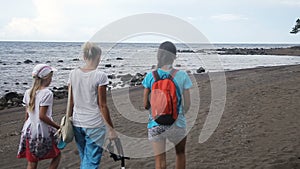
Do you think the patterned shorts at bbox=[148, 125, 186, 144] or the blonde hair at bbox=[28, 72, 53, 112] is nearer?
the patterned shorts at bbox=[148, 125, 186, 144]

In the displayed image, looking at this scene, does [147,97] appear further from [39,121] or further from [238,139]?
[238,139]

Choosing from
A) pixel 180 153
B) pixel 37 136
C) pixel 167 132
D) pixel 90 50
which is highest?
pixel 90 50

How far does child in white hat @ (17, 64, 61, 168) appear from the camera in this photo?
13.7 ft

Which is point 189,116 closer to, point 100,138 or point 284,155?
point 284,155

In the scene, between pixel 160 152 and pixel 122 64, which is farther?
pixel 122 64

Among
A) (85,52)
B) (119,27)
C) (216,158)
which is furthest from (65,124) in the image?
(216,158)

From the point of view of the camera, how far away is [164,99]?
3.91 metres

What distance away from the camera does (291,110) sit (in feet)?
31.0

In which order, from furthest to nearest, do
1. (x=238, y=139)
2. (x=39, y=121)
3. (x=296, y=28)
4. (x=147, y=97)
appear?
1. (x=296, y=28)
2. (x=238, y=139)
3. (x=39, y=121)
4. (x=147, y=97)

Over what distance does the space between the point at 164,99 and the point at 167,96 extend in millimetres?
45

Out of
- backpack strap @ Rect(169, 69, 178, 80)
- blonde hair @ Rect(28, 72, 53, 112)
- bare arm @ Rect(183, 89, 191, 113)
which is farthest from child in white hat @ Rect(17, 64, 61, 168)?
bare arm @ Rect(183, 89, 191, 113)

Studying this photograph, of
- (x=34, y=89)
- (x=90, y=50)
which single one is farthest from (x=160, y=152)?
(x=34, y=89)

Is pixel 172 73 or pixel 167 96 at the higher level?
pixel 172 73

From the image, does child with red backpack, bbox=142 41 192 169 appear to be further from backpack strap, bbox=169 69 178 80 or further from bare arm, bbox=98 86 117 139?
bare arm, bbox=98 86 117 139
